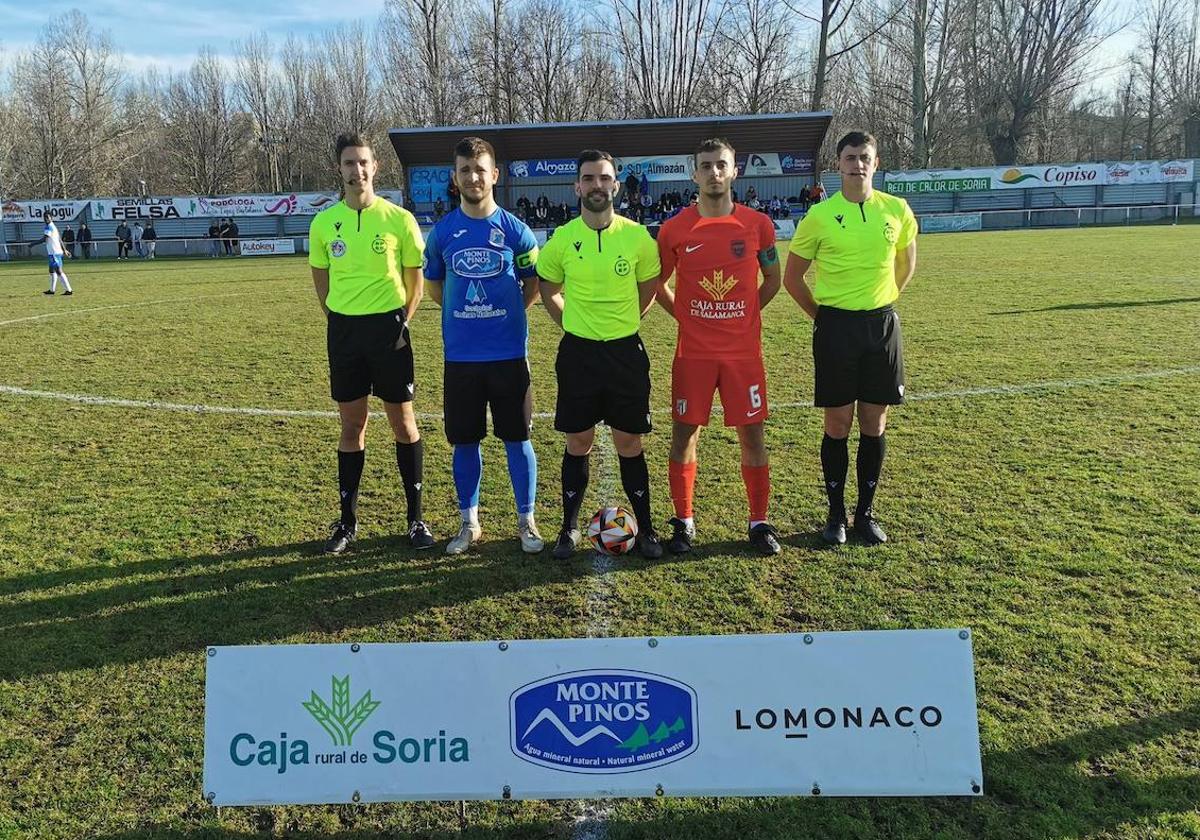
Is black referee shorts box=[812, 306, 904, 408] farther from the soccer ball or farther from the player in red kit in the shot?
the soccer ball

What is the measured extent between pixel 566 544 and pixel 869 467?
66.1 inches

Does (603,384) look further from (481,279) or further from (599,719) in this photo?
(599,719)

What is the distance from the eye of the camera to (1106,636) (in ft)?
10.7

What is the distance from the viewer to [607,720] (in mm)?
2219

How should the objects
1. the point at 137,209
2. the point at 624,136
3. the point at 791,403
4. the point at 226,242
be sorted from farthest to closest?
the point at 137,209 < the point at 226,242 < the point at 624,136 < the point at 791,403

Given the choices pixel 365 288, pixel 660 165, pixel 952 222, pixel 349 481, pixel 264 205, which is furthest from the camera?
pixel 264 205

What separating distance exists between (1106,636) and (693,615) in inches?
63.9

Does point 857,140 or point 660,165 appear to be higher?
point 660,165

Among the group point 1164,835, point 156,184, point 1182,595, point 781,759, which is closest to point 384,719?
point 781,759

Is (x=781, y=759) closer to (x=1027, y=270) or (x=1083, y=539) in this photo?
(x=1083, y=539)

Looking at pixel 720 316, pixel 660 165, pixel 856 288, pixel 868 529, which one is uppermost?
pixel 660 165

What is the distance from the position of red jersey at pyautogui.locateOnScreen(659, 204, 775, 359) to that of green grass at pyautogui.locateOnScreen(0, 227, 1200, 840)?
3.50ft

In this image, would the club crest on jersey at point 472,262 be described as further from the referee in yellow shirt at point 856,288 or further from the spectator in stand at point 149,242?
the spectator in stand at point 149,242

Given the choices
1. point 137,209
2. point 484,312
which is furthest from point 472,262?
point 137,209
